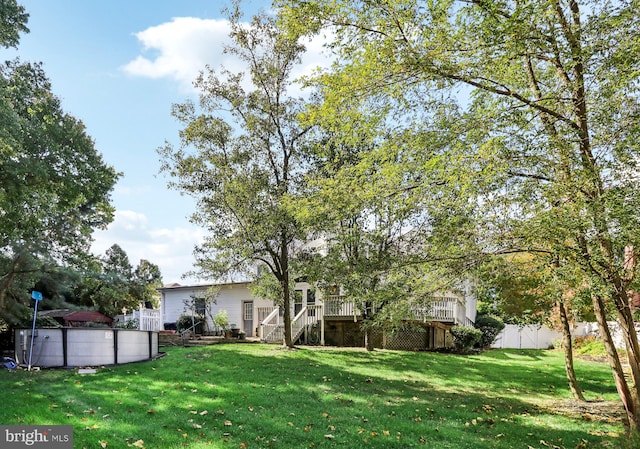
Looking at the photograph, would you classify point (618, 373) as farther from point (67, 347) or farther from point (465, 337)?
point (67, 347)

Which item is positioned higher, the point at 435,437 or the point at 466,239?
the point at 466,239

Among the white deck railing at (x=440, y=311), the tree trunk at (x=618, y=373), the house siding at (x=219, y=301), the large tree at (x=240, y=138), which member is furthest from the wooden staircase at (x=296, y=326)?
the tree trunk at (x=618, y=373)

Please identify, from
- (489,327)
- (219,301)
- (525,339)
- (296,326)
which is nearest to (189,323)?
(219,301)

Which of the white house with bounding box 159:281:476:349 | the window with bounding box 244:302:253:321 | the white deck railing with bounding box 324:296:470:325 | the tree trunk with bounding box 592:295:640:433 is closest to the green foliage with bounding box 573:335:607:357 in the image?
the white house with bounding box 159:281:476:349

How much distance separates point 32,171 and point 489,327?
19.7m

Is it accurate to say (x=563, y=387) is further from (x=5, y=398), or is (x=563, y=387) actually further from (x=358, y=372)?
(x=5, y=398)

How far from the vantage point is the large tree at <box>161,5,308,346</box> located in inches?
601

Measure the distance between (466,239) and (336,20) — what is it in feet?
12.8

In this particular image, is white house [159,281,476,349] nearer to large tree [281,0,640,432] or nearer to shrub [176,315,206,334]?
shrub [176,315,206,334]

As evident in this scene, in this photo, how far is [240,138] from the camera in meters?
15.4

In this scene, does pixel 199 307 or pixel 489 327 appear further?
pixel 199 307

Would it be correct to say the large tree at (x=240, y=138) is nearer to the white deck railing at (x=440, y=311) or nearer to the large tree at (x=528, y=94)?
the white deck railing at (x=440, y=311)

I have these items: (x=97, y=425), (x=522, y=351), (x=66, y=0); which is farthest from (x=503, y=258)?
(x=522, y=351)

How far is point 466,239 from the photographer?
698 centimetres
